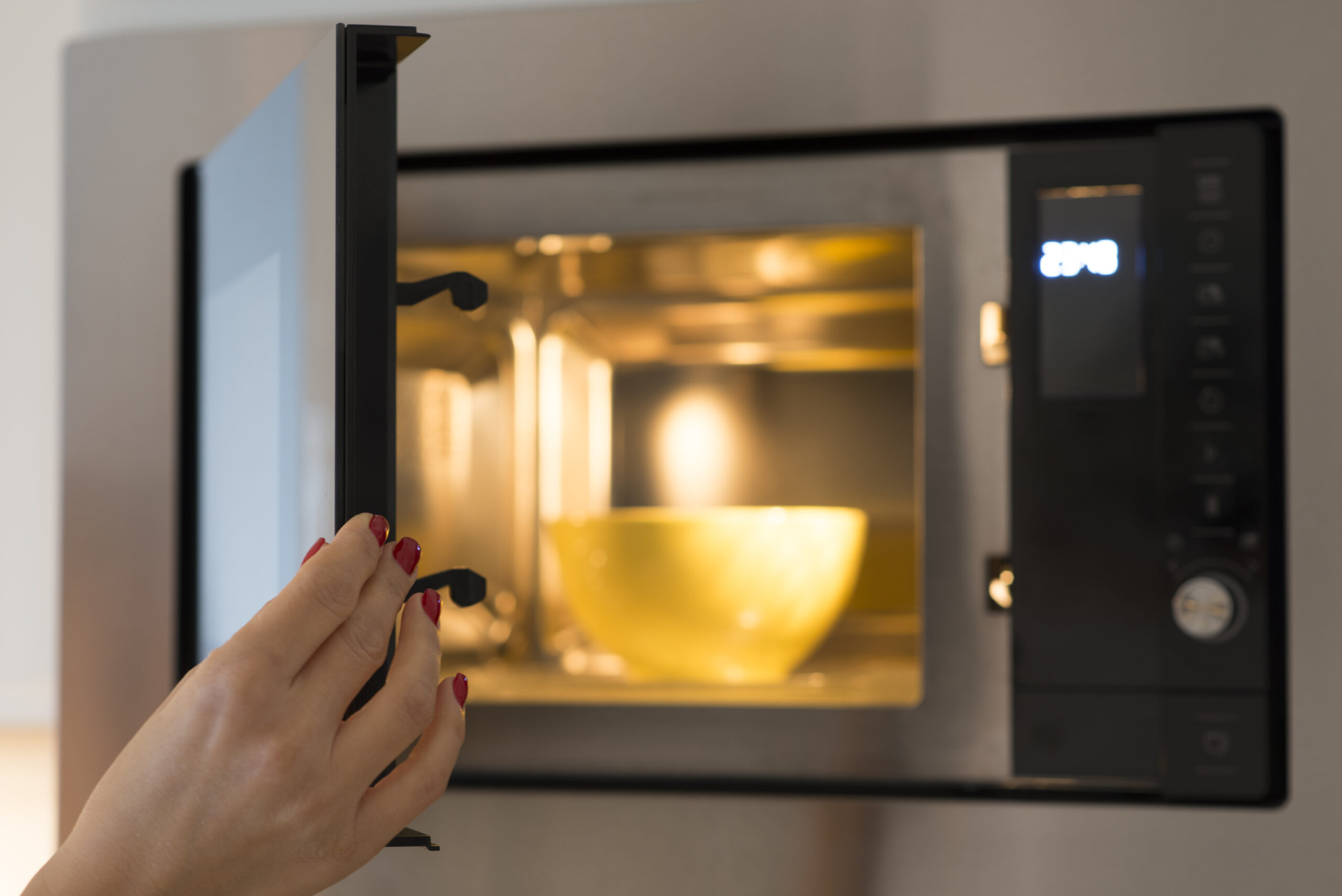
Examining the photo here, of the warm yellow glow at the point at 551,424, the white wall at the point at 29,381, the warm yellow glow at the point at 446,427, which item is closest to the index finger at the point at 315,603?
the warm yellow glow at the point at 446,427

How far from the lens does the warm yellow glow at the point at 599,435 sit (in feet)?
2.42

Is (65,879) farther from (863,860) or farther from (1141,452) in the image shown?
(1141,452)

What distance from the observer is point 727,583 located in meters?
0.62

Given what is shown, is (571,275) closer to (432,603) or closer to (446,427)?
(446,427)

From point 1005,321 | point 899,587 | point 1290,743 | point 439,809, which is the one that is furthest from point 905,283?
point 439,809

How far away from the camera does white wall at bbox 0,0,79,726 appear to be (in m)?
0.76

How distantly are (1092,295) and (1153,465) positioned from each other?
10cm

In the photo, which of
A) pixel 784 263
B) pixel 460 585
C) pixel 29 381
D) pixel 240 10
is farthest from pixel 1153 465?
pixel 29 381

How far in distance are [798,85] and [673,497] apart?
1.05 feet

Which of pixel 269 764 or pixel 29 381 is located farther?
pixel 29 381

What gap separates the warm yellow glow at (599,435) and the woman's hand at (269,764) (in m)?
0.39

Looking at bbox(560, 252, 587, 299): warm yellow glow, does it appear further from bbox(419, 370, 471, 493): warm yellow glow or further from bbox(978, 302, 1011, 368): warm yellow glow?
bbox(978, 302, 1011, 368): warm yellow glow

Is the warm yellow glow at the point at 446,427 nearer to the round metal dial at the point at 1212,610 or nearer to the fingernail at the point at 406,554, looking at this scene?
the fingernail at the point at 406,554

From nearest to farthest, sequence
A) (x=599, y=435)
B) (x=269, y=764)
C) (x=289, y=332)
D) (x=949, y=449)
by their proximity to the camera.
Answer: (x=269, y=764) < (x=289, y=332) < (x=949, y=449) < (x=599, y=435)
